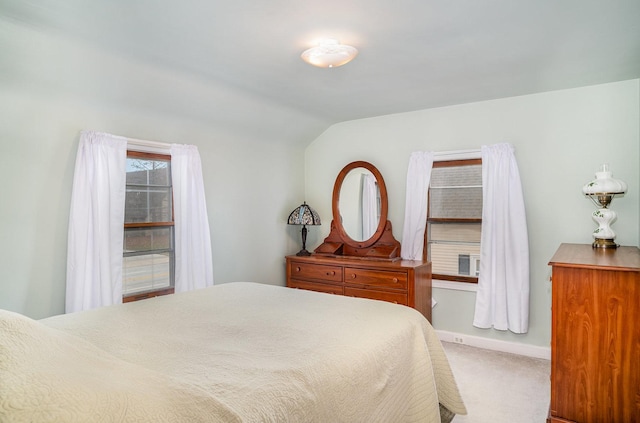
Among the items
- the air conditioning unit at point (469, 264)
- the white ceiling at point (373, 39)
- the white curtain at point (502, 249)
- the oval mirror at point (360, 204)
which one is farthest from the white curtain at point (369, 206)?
the white ceiling at point (373, 39)

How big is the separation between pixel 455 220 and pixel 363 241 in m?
1.03

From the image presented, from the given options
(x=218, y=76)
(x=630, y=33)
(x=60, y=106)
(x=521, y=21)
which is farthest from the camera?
(x=218, y=76)

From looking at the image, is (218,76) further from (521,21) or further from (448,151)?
(448,151)

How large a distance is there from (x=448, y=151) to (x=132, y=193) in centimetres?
308

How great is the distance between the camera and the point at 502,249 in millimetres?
3672

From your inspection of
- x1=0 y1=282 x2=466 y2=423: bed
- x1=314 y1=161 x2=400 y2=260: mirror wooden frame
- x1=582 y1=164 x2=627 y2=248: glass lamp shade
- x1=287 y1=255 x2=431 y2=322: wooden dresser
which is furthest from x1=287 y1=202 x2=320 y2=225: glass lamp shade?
x1=582 y1=164 x2=627 y2=248: glass lamp shade

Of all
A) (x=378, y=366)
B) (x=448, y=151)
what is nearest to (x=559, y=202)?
(x=448, y=151)

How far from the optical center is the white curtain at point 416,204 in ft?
A: 13.5

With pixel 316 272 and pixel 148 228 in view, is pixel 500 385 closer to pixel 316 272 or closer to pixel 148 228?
pixel 316 272

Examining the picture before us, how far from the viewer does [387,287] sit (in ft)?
12.5

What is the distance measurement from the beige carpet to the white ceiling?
2.42 meters

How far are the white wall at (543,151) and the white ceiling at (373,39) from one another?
0.25m

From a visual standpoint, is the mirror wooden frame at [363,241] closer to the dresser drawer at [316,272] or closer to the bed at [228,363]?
the dresser drawer at [316,272]

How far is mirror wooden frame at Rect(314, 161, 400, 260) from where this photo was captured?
14.0 feet
